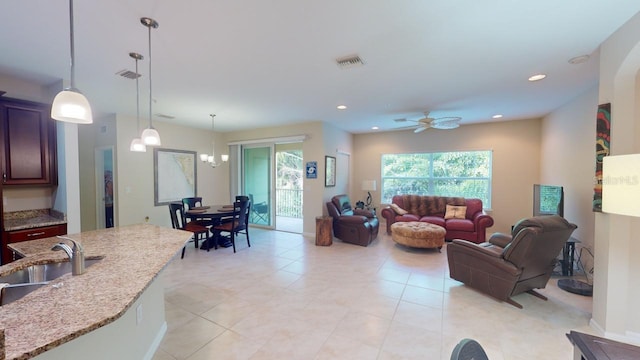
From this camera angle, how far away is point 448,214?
5.68 metres

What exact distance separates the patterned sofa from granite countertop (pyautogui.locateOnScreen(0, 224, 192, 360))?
191 inches

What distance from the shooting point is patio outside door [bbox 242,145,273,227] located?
669 cm

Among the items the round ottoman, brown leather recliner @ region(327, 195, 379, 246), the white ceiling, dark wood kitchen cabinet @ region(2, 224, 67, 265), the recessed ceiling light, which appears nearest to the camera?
the white ceiling

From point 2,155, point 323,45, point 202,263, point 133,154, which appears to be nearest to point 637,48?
point 323,45

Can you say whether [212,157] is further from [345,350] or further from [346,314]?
[345,350]

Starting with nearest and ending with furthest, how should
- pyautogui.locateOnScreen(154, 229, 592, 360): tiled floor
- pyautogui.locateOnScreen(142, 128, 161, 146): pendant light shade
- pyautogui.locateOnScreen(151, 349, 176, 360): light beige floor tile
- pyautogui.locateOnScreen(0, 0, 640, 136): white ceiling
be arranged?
pyautogui.locateOnScreen(0, 0, 640, 136): white ceiling
pyautogui.locateOnScreen(151, 349, 176, 360): light beige floor tile
pyautogui.locateOnScreen(154, 229, 592, 360): tiled floor
pyautogui.locateOnScreen(142, 128, 161, 146): pendant light shade

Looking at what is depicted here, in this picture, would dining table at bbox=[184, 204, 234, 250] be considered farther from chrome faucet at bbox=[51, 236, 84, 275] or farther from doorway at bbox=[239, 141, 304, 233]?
chrome faucet at bbox=[51, 236, 84, 275]

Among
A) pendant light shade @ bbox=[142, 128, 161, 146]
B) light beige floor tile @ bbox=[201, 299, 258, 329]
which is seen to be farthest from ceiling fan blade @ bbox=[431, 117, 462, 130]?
pendant light shade @ bbox=[142, 128, 161, 146]

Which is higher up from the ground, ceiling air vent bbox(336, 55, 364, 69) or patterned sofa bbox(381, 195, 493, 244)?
ceiling air vent bbox(336, 55, 364, 69)

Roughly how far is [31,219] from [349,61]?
4370 mm

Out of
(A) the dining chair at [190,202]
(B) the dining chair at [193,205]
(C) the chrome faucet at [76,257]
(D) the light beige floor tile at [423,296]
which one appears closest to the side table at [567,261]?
(D) the light beige floor tile at [423,296]

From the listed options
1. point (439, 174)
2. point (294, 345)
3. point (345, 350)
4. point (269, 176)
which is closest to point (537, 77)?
point (439, 174)

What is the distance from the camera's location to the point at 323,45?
2.35 m

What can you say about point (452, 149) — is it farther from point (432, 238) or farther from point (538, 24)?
point (538, 24)
